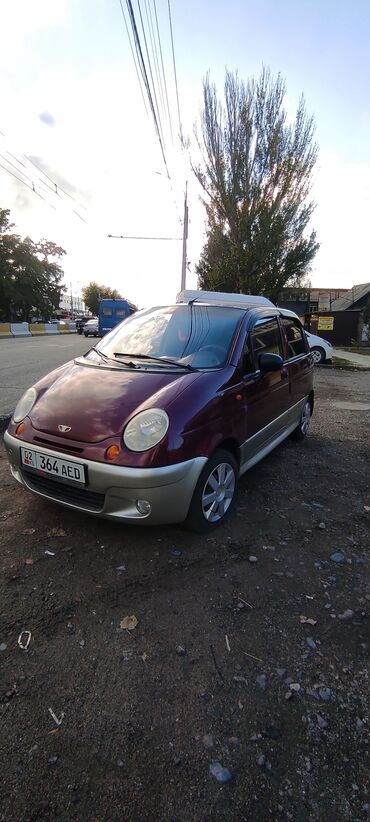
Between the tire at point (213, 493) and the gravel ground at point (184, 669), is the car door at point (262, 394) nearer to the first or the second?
the tire at point (213, 493)

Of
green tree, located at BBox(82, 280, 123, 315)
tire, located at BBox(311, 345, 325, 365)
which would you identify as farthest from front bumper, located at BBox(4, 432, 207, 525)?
green tree, located at BBox(82, 280, 123, 315)

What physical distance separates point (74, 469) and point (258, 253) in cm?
1994

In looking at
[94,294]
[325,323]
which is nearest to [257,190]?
[325,323]

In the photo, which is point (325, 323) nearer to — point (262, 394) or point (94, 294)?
point (262, 394)

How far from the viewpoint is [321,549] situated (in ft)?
9.36

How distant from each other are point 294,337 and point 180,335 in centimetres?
182

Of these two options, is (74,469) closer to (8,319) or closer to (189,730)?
(189,730)

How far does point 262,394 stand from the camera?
11.7 ft

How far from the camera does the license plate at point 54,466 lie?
98.5 inches

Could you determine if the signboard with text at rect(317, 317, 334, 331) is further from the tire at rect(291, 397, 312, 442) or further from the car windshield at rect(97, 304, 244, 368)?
the car windshield at rect(97, 304, 244, 368)

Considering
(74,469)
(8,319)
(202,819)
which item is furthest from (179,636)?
(8,319)

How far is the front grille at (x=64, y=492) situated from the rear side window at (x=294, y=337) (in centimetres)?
284

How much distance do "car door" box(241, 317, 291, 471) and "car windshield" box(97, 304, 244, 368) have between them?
22 centimetres

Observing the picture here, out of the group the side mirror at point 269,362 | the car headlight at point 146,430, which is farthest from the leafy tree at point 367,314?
the car headlight at point 146,430
